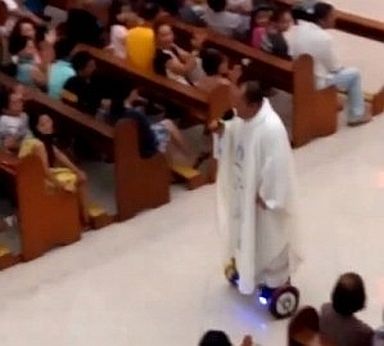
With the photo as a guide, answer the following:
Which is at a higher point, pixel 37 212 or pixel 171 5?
pixel 171 5

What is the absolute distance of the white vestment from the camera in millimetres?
7102

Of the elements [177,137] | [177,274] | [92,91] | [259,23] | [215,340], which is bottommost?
[177,274]

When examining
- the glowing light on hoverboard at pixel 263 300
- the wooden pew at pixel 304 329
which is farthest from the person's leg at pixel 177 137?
the wooden pew at pixel 304 329

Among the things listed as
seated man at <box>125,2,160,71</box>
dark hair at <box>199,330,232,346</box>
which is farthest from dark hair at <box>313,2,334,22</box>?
dark hair at <box>199,330,232,346</box>

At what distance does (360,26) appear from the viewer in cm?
1045

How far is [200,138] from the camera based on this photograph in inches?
384

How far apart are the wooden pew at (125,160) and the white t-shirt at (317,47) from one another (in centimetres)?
153

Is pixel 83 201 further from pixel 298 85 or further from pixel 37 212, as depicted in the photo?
pixel 298 85

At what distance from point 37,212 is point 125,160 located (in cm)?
73

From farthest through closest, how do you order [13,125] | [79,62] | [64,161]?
[79,62], [64,161], [13,125]

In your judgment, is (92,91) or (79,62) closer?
(92,91)

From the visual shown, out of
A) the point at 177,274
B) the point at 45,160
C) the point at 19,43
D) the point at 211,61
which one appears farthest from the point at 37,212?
the point at 19,43

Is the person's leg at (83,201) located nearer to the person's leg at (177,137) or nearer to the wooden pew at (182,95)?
the person's leg at (177,137)

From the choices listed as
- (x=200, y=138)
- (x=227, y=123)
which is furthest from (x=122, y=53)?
(x=227, y=123)
